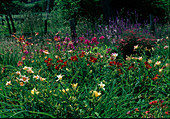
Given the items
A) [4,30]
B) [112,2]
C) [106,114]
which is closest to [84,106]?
[106,114]

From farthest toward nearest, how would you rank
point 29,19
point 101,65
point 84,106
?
point 29,19, point 101,65, point 84,106

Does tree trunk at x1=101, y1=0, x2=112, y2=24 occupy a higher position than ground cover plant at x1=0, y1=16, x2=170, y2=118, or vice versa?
tree trunk at x1=101, y1=0, x2=112, y2=24

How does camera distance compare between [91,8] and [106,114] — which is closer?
[106,114]

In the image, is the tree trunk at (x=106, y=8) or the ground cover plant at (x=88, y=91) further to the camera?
the tree trunk at (x=106, y=8)

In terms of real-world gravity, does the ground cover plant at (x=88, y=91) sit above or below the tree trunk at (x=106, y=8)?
below

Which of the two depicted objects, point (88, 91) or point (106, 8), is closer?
point (88, 91)

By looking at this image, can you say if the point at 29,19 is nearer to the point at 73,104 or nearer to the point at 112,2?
the point at 112,2

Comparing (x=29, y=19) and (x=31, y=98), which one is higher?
(x=29, y=19)

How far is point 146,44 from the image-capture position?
14.4 feet

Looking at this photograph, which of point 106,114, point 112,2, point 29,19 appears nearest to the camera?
point 106,114

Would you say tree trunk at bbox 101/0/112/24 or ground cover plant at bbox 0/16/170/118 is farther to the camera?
tree trunk at bbox 101/0/112/24

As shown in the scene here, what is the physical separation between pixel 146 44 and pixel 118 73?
5.85 ft

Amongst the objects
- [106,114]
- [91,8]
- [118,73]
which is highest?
[91,8]

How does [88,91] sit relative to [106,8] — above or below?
below
